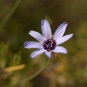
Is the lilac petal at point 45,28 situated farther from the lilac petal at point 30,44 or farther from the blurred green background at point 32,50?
the blurred green background at point 32,50

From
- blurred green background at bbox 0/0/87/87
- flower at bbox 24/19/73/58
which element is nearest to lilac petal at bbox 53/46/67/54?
flower at bbox 24/19/73/58

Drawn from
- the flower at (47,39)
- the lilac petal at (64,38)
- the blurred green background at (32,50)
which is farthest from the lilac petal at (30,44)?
the blurred green background at (32,50)

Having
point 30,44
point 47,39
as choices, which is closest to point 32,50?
point 47,39

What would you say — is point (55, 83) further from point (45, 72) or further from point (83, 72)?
point (83, 72)

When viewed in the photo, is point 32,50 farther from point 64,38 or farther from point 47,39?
point 64,38

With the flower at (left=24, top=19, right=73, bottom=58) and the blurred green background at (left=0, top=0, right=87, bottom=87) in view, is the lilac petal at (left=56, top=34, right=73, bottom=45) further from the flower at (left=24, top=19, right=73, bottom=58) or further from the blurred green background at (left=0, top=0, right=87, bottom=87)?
the blurred green background at (left=0, top=0, right=87, bottom=87)
